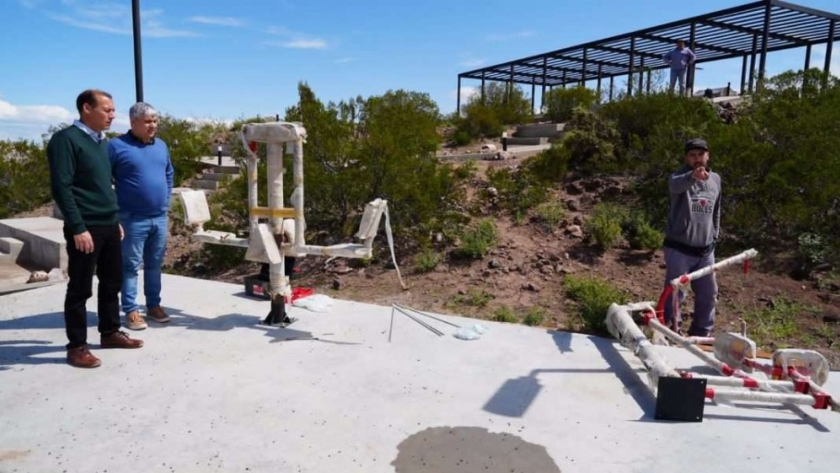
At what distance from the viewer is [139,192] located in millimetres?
4176

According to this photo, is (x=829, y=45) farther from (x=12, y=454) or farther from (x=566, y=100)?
(x=12, y=454)

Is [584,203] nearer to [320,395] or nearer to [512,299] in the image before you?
[512,299]

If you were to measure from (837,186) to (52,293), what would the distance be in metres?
8.43

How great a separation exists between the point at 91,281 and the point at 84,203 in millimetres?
499

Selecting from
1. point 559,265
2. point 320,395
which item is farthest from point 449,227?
point 320,395

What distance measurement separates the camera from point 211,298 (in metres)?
5.36

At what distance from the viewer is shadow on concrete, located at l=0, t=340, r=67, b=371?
3770mm

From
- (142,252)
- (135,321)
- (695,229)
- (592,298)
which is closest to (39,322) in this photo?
(135,321)

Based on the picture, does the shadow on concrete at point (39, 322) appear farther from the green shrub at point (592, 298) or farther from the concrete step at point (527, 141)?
the concrete step at point (527, 141)

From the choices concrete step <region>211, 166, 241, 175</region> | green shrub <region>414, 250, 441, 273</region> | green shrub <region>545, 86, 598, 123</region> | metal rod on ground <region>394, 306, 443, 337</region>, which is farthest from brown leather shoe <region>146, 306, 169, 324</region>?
green shrub <region>545, 86, 598, 123</region>

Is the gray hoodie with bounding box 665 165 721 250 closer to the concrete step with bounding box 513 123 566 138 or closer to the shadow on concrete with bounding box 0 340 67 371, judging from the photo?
the shadow on concrete with bounding box 0 340 67 371

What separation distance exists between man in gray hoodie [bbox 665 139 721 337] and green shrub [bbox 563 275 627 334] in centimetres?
56

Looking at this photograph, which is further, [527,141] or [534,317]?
[527,141]

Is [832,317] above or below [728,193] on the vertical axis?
below
